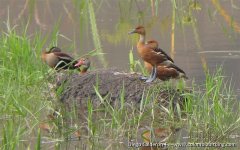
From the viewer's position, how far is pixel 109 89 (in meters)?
8.18

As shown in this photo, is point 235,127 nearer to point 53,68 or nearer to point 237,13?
point 53,68

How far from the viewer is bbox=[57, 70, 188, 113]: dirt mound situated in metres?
7.79

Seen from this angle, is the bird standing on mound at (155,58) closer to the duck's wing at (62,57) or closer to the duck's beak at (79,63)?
the duck's beak at (79,63)

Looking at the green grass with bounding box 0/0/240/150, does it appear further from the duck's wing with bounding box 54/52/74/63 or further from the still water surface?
the still water surface

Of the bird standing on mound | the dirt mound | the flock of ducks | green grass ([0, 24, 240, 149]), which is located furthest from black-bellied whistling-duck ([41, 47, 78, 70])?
the bird standing on mound

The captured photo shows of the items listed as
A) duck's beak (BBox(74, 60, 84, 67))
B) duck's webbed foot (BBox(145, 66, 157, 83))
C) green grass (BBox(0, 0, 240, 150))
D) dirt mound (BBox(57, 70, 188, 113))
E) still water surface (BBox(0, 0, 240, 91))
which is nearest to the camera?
green grass (BBox(0, 0, 240, 150))

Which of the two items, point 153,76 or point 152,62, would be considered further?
point 152,62

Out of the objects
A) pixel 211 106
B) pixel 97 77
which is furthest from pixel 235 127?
pixel 97 77

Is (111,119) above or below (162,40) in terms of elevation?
below

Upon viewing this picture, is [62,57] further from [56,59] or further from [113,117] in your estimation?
[113,117]

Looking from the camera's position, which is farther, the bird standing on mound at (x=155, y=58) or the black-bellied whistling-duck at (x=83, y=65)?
the black-bellied whistling-duck at (x=83, y=65)

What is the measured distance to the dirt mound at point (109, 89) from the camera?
25.6ft

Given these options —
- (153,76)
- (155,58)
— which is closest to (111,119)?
(153,76)

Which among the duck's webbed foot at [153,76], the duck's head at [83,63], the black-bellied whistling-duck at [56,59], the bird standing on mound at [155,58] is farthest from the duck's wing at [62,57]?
the duck's webbed foot at [153,76]
